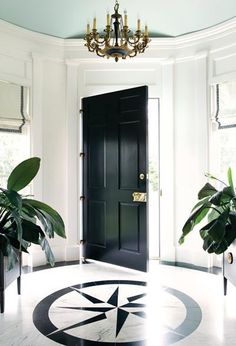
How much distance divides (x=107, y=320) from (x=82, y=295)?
0.63m

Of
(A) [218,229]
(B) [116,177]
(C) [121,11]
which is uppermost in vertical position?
(C) [121,11]

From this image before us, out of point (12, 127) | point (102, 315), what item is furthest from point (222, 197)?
point (12, 127)

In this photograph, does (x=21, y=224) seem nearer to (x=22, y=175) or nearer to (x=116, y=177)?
(x=22, y=175)

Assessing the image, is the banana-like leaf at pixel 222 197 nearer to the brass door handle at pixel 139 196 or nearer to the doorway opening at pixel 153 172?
→ the brass door handle at pixel 139 196

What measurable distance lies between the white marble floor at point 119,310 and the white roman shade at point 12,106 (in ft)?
6.23

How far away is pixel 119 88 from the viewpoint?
448 centimetres

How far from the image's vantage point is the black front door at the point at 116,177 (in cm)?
396

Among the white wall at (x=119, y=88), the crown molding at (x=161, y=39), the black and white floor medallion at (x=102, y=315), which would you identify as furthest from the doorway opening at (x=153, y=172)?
the black and white floor medallion at (x=102, y=315)

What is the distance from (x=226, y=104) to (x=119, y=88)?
1445 millimetres

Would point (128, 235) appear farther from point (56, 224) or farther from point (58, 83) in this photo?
point (58, 83)

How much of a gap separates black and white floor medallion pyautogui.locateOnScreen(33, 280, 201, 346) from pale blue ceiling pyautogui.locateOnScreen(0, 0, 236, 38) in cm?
313

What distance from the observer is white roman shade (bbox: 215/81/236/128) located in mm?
3998

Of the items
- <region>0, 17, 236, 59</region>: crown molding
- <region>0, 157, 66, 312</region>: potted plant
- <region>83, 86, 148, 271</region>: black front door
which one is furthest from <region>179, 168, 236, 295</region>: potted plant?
<region>0, 17, 236, 59</region>: crown molding

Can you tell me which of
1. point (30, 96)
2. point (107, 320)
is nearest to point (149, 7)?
point (30, 96)
